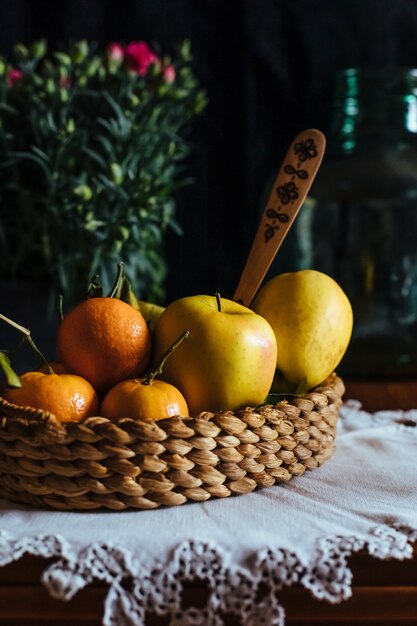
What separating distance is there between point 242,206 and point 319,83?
0.23 meters

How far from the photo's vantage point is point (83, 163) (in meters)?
1.04

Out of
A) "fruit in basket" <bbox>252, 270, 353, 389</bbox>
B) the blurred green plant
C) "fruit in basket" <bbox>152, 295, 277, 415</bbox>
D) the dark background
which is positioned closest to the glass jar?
the dark background

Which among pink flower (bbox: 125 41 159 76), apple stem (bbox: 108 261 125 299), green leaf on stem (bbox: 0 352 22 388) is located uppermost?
pink flower (bbox: 125 41 159 76)

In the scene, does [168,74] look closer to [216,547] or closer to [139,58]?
[139,58]

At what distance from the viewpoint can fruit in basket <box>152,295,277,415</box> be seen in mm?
559

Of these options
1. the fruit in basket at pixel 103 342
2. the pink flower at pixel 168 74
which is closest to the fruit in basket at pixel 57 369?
the fruit in basket at pixel 103 342

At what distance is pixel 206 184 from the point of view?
1.24 meters

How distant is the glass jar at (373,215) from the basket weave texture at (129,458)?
21.9 inches

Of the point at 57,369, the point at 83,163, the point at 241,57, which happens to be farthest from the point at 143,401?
the point at 241,57

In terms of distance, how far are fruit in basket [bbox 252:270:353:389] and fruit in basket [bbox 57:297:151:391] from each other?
131 mm

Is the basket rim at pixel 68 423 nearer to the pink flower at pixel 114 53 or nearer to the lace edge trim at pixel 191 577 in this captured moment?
the lace edge trim at pixel 191 577

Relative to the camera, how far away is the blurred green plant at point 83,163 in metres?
0.99

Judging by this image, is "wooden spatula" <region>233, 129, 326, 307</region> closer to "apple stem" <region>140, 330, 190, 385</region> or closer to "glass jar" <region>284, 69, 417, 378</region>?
"apple stem" <region>140, 330, 190, 385</region>

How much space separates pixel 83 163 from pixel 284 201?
17.8 inches
